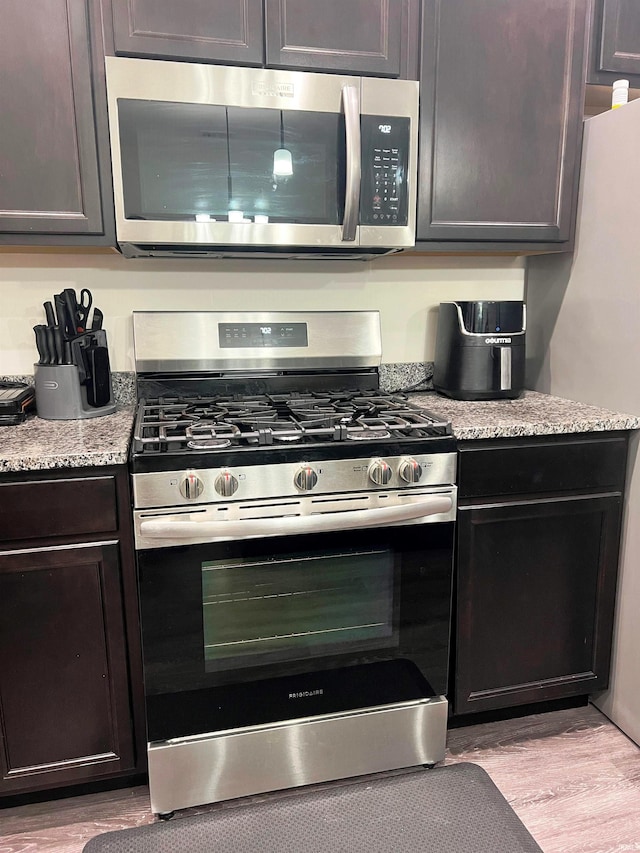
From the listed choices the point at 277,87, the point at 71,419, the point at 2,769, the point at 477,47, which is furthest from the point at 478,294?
the point at 2,769

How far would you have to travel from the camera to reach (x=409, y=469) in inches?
60.7

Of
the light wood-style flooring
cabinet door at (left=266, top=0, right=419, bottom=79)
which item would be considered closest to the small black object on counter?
the light wood-style flooring

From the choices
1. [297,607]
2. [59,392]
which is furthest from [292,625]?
[59,392]

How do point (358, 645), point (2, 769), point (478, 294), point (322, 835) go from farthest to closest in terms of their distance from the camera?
point (478, 294)
point (358, 645)
point (2, 769)
point (322, 835)

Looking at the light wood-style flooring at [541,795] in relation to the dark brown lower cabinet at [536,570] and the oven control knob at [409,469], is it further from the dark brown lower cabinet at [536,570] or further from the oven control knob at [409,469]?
Answer: the oven control knob at [409,469]

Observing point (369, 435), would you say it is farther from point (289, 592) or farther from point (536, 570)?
point (536, 570)

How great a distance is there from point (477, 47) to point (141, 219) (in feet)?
3.48

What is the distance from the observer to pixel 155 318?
1945 millimetres

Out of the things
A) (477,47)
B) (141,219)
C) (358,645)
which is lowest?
(358,645)

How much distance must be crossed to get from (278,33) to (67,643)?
163 cm

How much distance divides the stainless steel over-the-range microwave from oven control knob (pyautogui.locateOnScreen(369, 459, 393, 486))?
66cm

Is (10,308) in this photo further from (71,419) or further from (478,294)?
(478,294)

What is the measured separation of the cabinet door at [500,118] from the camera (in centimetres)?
175

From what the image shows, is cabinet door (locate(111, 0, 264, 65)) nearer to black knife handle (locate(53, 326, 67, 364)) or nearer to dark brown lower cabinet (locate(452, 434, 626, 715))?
black knife handle (locate(53, 326, 67, 364))
